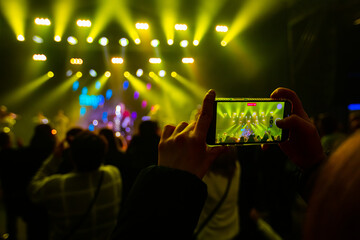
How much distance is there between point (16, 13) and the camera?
615 cm

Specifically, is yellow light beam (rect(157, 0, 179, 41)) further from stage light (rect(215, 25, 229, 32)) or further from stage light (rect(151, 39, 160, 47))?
stage light (rect(215, 25, 229, 32))

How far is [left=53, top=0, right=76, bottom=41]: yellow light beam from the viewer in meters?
5.97

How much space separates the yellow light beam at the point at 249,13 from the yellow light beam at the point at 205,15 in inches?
21.2

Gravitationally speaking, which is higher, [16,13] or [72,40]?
[16,13]

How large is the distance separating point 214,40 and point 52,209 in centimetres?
635

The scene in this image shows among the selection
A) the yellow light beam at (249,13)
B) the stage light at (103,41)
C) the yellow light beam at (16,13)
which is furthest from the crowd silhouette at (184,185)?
the stage light at (103,41)

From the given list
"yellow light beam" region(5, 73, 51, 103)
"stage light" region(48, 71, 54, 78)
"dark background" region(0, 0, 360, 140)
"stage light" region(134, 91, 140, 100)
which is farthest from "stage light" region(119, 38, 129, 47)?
"stage light" region(134, 91, 140, 100)

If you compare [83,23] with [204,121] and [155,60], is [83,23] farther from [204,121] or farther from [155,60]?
[204,121]

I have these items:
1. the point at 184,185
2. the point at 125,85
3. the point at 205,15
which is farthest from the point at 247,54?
the point at 184,185

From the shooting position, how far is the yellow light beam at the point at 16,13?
5.70m

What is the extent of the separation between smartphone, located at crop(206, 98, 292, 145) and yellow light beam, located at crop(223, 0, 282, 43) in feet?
18.9

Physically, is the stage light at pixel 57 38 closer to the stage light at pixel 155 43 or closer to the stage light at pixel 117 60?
the stage light at pixel 117 60

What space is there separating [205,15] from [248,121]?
632cm

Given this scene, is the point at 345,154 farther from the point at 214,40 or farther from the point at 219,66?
the point at 219,66
